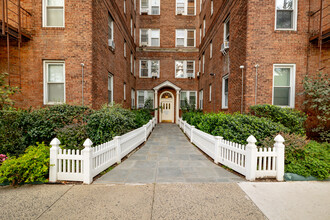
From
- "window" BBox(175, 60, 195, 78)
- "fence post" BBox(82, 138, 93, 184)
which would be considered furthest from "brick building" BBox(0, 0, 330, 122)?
"window" BBox(175, 60, 195, 78)

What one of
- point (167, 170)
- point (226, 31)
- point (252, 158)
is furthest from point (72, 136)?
point (226, 31)

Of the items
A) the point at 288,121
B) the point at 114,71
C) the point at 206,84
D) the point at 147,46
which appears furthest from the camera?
the point at 147,46

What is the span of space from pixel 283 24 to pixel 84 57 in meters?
9.18

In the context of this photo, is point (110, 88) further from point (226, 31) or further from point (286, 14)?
point (286, 14)

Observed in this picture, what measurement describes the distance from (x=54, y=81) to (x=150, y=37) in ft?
38.0

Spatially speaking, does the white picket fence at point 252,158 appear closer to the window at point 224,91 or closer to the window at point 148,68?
the window at point 224,91

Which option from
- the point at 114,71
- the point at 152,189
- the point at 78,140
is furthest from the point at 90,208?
the point at 114,71

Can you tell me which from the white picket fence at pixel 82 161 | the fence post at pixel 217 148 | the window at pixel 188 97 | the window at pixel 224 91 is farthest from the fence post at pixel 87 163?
the window at pixel 188 97

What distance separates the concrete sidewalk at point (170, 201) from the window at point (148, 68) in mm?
13597

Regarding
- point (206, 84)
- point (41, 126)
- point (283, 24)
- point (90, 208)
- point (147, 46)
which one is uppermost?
point (147, 46)

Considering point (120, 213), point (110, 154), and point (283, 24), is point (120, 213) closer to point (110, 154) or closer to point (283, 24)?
point (110, 154)

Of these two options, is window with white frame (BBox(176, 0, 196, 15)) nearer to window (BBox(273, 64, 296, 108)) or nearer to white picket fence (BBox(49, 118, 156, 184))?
window (BBox(273, 64, 296, 108))

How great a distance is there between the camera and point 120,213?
2482mm

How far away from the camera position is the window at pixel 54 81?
6.74 meters
